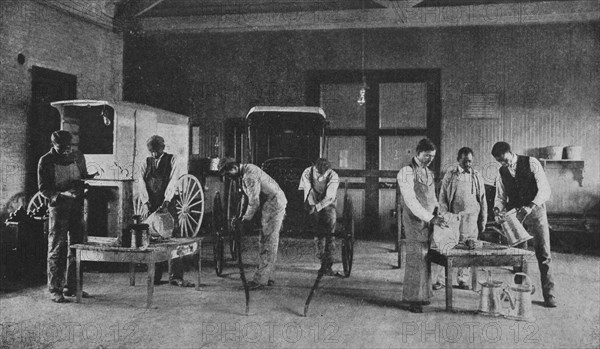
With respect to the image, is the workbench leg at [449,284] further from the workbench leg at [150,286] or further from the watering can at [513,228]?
the workbench leg at [150,286]

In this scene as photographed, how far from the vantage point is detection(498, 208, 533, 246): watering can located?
18.5 feet

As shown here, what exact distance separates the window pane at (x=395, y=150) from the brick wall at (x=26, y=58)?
6781 millimetres

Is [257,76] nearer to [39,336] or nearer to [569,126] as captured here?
[569,126]

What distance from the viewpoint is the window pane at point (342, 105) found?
11.9 m

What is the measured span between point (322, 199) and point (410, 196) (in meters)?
2.44

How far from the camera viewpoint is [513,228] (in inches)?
223

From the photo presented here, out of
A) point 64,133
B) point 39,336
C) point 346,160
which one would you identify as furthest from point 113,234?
point 346,160

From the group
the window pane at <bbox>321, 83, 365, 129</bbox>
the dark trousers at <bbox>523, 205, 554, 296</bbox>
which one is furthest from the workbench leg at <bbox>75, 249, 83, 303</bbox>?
the window pane at <bbox>321, 83, 365, 129</bbox>

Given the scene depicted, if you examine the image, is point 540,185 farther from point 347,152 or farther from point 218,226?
point 347,152

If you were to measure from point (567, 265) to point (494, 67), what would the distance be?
4892mm

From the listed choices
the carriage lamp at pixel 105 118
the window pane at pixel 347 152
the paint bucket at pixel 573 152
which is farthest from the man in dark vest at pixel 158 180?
the paint bucket at pixel 573 152

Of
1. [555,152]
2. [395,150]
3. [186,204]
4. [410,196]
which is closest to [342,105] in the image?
[395,150]

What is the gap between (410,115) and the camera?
11.9 meters

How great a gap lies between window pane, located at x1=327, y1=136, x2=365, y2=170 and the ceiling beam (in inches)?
102
